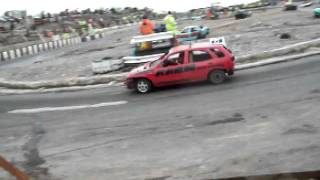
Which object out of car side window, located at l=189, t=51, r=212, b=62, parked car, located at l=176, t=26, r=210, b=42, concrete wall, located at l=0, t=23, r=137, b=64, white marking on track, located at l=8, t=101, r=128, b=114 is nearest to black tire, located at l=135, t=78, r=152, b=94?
white marking on track, located at l=8, t=101, r=128, b=114

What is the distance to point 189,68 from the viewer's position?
714 inches

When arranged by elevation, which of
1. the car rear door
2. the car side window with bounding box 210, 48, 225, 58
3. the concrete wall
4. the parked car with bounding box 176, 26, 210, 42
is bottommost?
the concrete wall

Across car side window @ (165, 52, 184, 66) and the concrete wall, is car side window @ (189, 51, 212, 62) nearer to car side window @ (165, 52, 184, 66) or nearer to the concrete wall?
car side window @ (165, 52, 184, 66)

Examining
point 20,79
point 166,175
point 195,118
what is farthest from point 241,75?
point 20,79

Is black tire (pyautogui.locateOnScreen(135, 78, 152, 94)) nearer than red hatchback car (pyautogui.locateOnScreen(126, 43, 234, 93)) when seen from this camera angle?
No

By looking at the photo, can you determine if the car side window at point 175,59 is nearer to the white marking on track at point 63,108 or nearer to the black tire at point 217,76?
the black tire at point 217,76

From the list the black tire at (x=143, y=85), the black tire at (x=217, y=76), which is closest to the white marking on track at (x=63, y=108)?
the black tire at (x=143, y=85)

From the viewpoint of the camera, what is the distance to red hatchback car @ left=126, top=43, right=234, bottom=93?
708 inches

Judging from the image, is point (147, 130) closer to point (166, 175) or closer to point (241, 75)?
point (166, 175)

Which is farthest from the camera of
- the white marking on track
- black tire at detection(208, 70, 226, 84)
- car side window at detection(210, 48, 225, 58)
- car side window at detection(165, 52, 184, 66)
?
car side window at detection(165, 52, 184, 66)

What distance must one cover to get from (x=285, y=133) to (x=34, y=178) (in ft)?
17.4

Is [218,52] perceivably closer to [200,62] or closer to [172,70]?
Answer: [200,62]

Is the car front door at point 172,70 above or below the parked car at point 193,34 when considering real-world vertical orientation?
above

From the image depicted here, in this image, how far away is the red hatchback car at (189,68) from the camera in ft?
59.0
